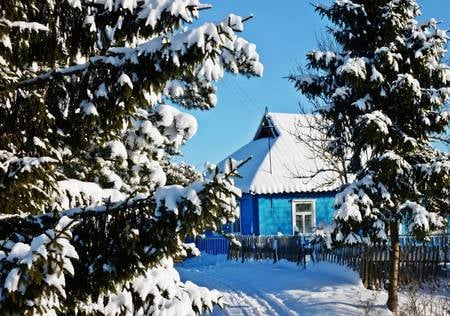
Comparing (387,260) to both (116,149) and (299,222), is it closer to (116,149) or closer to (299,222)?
(116,149)

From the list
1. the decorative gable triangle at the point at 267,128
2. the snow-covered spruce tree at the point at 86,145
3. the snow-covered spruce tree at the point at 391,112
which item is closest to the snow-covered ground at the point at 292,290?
the snow-covered spruce tree at the point at 391,112

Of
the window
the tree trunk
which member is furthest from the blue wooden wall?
the tree trunk

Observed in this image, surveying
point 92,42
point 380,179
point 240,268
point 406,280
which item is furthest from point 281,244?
point 92,42

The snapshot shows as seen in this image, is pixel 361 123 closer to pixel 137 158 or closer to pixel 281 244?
pixel 137 158

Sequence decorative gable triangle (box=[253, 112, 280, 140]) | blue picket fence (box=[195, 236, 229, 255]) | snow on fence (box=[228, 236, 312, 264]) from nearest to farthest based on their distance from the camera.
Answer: snow on fence (box=[228, 236, 312, 264])
blue picket fence (box=[195, 236, 229, 255])
decorative gable triangle (box=[253, 112, 280, 140])

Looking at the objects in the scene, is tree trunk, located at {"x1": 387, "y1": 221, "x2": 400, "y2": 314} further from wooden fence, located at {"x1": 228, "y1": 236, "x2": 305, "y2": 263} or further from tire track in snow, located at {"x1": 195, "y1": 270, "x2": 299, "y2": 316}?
wooden fence, located at {"x1": 228, "y1": 236, "x2": 305, "y2": 263}

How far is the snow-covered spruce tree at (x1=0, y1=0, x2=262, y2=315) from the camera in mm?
3500

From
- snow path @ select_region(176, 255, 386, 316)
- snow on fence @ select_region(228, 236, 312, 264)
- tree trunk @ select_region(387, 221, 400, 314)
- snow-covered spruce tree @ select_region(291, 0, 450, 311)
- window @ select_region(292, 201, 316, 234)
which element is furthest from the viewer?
window @ select_region(292, 201, 316, 234)

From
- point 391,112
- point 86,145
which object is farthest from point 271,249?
point 86,145

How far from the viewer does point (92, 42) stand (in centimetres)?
472

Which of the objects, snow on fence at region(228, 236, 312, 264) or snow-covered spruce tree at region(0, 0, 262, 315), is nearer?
snow-covered spruce tree at region(0, 0, 262, 315)

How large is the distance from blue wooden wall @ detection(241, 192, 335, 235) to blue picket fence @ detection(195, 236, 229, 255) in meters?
1.37

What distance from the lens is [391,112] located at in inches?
429

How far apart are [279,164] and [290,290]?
13.4 metres
